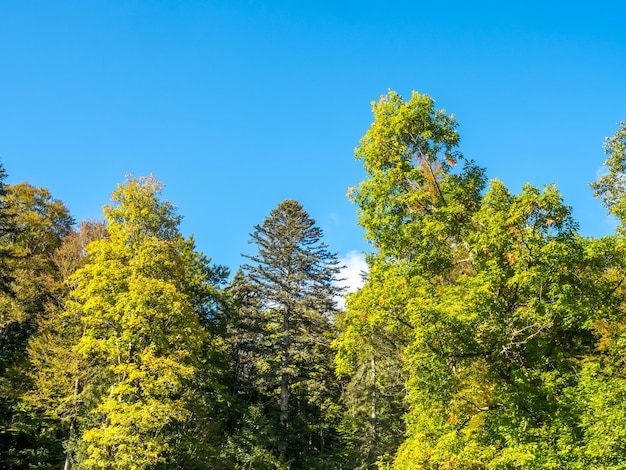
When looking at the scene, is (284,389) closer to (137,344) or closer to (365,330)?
(137,344)

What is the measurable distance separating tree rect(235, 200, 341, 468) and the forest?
0.51 feet

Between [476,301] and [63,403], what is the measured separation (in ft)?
60.3

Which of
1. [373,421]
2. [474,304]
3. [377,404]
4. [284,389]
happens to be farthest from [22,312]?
[474,304]

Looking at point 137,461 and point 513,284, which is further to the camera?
point 137,461

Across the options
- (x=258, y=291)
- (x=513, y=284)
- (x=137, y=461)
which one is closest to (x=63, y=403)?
(x=137, y=461)

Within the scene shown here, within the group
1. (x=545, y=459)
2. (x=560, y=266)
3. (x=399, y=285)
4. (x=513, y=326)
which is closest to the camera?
(x=545, y=459)

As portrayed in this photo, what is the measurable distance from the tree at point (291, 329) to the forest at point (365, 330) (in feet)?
0.51

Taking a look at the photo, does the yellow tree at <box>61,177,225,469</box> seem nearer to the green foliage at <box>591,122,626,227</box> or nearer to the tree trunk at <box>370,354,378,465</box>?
the tree trunk at <box>370,354,378,465</box>

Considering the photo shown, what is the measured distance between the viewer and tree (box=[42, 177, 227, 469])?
49.6 feet

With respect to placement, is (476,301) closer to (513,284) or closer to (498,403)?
(513,284)

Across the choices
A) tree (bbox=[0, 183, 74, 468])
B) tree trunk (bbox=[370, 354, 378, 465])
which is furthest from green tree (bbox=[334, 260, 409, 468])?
tree (bbox=[0, 183, 74, 468])

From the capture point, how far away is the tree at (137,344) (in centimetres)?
1512

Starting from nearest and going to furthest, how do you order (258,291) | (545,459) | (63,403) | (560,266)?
(545,459)
(560,266)
(63,403)
(258,291)

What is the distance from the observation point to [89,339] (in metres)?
16.9
